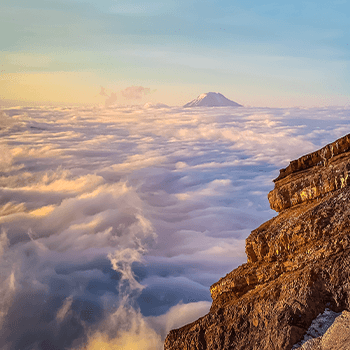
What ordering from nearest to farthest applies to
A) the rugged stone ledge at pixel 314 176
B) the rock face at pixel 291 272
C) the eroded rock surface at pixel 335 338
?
1. the eroded rock surface at pixel 335 338
2. the rock face at pixel 291 272
3. the rugged stone ledge at pixel 314 176

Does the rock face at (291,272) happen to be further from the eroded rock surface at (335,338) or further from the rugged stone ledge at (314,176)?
the eroded rock surface at (335,338)

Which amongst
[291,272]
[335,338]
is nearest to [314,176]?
[291,272]

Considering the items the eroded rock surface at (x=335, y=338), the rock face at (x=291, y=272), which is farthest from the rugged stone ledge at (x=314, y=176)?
the eroded rock surface at (x=335, y=338)

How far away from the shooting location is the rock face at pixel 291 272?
17.8 metres

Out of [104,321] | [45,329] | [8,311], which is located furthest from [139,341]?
[8,311]

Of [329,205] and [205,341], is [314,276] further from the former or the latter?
[205,341]

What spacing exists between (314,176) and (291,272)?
575 centimetres

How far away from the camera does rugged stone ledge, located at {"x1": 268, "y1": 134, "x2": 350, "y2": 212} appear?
2169 centimetres

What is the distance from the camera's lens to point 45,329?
173750 mm

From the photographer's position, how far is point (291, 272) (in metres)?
19.7

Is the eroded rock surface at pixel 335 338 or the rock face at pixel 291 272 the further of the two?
the rock face at pixel 291 272

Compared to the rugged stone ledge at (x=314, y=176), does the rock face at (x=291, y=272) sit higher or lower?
lower

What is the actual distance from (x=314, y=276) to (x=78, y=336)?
16847cm

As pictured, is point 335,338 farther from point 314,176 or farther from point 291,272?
point 314,176
